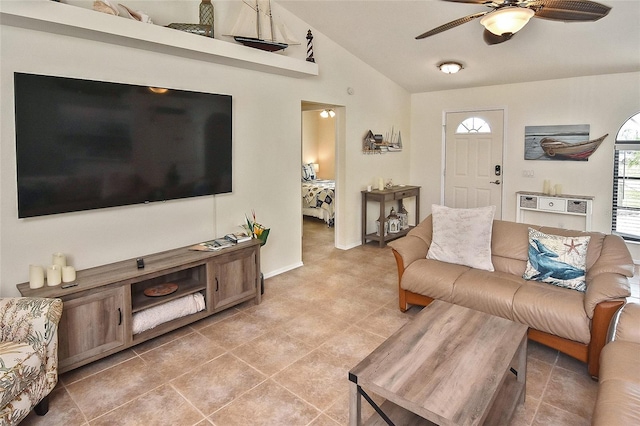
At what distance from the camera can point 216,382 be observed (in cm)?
253

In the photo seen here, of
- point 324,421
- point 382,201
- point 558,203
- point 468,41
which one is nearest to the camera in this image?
point 324,421

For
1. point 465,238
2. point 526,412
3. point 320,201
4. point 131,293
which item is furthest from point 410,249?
point 320,201

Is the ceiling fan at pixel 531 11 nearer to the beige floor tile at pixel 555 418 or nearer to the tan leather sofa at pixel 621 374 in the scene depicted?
the tan leather sofa at pixel 621 374

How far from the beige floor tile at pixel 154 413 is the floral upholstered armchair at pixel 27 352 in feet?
1.14

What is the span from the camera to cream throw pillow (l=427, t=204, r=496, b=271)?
339cm

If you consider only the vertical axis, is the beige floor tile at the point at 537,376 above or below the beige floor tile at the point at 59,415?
above

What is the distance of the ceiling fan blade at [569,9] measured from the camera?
2414mm

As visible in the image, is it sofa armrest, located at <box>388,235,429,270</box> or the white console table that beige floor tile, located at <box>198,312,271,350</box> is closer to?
sofa armrest, located at <box>388,235,429,270</box>

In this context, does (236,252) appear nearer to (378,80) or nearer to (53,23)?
(53,23)

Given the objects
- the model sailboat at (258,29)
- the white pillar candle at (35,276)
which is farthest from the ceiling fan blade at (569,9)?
the white pillar candle at (35,276)

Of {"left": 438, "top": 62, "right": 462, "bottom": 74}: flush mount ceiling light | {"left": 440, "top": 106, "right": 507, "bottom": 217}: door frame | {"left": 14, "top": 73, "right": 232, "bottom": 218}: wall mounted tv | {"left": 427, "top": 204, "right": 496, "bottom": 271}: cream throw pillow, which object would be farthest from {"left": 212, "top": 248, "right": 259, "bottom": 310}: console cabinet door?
{"left": 440, "top": 106, "right": 507, "bottom": 217}: door frame

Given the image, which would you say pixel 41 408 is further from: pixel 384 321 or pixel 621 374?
pixel 621 374

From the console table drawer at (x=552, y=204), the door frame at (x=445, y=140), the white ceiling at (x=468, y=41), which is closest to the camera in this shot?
the white ceiling at (x=468, y=41)

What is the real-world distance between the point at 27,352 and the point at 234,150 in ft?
7.99
